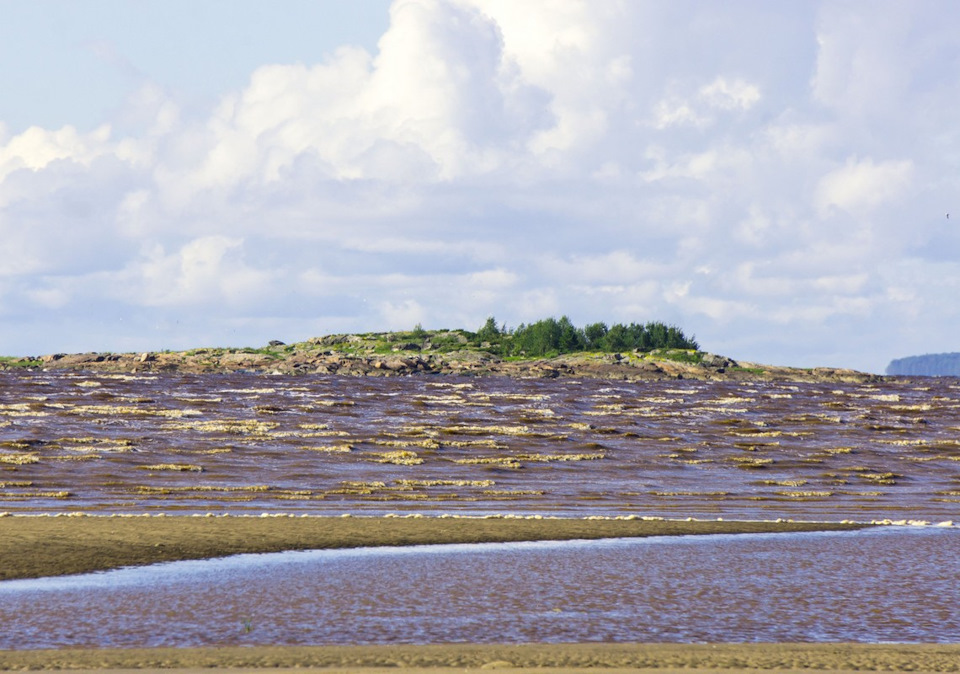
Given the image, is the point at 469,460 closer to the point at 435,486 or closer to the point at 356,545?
the point at 435,486

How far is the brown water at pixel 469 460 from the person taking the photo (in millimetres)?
27219

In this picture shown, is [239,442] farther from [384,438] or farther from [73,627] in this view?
[73,627]

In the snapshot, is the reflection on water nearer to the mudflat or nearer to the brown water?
the mudflat

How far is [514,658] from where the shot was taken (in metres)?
10.8

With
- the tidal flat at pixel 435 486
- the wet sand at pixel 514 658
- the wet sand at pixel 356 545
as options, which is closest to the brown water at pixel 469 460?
the tidal flat at pixel 435 486

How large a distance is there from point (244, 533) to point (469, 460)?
1961 centimetres

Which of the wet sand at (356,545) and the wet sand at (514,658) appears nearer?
the wet sand at (514,658)

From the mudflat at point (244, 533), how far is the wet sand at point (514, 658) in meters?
5.52

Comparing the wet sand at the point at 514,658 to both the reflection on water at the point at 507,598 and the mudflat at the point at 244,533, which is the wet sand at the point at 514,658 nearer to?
the reflection on water at the point at 507,598

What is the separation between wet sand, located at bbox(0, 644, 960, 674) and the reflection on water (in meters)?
0.55

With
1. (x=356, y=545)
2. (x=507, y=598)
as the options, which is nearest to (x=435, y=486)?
(x=356, y=545)

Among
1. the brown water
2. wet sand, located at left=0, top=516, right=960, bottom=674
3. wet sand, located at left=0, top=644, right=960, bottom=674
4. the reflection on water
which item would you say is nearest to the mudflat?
wet sand, located at left=0, top=516, right=960, bottom=674

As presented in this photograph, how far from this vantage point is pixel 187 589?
48.0 ft

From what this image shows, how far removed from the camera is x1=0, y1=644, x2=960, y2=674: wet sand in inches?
412
